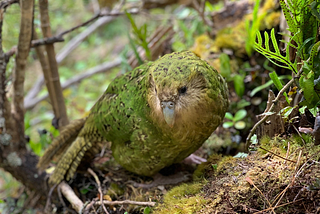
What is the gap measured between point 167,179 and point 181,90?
1191 mm

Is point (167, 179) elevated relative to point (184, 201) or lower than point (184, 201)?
lower

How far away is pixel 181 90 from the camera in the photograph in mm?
2188

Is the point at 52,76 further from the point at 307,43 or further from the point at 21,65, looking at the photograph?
the point at 307,43

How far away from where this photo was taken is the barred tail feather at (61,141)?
3.42 metres

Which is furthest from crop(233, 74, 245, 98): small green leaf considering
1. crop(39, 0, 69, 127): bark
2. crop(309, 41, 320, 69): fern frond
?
crop(39, 0, 69, 127): bark

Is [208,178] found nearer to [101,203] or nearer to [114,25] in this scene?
[101,203]

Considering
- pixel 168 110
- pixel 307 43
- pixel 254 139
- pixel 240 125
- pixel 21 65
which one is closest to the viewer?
pixel 307 43

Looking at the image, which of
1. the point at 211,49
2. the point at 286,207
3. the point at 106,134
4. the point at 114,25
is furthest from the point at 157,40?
the point at 114,25

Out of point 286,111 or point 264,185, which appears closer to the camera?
point 264,185

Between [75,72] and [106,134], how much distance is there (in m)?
5.53

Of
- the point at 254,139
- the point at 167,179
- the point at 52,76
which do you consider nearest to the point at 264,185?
the point at 254,139

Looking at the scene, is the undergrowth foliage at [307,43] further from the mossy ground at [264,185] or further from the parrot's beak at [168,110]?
the parrot's beak at [168,110]

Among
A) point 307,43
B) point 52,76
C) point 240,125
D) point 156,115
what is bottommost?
point 240,125

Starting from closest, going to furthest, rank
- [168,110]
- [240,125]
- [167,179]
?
[168,110] → [167,179] → [240,125]
